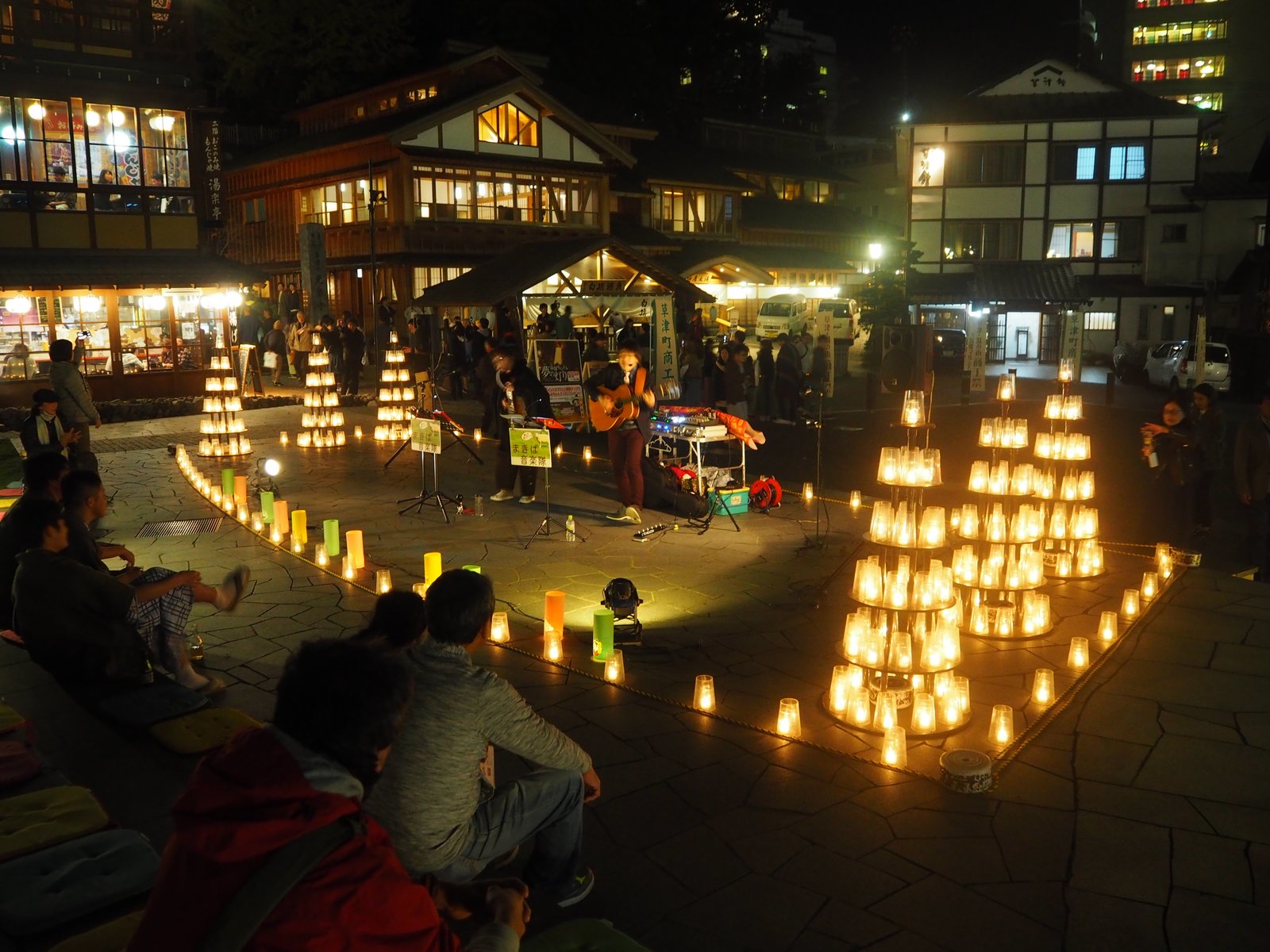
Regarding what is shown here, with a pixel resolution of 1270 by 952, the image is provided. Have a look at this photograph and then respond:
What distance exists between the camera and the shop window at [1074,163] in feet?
126

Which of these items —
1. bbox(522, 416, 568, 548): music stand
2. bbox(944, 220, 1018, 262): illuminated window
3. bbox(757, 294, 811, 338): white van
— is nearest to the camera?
bbox(522, 416, 568, 548): music stand

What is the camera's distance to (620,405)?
11.4 m

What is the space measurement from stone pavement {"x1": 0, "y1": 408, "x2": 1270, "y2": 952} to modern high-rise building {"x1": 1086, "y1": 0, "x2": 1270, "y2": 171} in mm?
57031

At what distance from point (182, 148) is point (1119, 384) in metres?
28.3

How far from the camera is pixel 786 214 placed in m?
46.8

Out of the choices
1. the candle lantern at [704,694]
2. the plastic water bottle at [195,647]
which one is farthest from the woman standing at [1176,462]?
the plastic water bottle at [195,647]

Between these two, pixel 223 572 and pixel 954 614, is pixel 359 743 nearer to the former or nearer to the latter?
pixel 954 614

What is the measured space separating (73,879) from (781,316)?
37962mm

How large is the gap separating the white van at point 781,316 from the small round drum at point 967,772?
33.0 meters

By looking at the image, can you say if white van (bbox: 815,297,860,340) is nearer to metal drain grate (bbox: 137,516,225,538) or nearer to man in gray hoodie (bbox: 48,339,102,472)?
man in gray hoodie (bbox: 48,339,102,472)

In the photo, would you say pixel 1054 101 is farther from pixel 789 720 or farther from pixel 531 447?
pixel 789 720

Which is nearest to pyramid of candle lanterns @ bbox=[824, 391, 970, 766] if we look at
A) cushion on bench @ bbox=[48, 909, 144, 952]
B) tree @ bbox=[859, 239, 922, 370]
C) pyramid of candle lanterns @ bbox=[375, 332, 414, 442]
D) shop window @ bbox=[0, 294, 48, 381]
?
cushion on bench @ bbox=[48, 909, 144, 952]

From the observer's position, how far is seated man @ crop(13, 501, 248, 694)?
5.70 meters

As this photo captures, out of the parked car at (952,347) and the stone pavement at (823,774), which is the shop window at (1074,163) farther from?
the stone pavement at (823,774)
